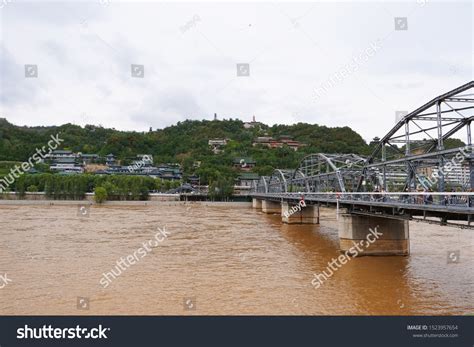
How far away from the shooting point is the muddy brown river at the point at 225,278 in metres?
14.9

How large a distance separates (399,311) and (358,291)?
2791 millimetres

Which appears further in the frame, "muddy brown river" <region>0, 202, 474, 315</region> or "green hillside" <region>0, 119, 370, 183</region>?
"green hillside" <region>0, 119, 370, 183</region>

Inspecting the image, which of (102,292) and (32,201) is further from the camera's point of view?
(32,201)

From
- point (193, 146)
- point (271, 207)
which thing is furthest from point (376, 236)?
point (193, 146)

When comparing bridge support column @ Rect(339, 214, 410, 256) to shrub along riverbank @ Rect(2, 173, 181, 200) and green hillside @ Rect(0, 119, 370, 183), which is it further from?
green hillside @ Rect(0, 119, 370, 183)

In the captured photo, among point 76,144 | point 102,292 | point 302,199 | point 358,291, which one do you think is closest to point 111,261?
point 102,292

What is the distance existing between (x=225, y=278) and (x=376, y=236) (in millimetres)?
10947

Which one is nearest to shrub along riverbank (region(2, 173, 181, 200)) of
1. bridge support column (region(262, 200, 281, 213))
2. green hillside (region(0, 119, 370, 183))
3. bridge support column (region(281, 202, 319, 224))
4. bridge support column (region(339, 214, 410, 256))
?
green hillside (region(0, 119, 370, 183))

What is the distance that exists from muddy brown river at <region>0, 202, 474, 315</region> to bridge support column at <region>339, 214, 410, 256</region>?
2.56ft

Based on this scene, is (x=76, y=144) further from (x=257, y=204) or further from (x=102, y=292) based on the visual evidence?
(x=102, y=292)

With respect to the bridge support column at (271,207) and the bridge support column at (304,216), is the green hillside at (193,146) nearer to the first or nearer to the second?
the bridge support column at (271,207)

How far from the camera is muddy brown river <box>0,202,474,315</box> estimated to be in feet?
48.9

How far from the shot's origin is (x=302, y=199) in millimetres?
39250
